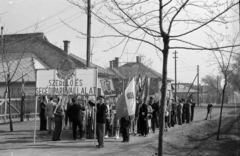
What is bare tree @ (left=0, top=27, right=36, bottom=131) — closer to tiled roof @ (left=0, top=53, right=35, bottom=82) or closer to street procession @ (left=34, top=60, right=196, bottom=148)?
tiled roof @ (left=0, top=53, right=35, bottom=82)

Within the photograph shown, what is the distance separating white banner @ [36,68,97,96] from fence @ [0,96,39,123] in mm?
11025

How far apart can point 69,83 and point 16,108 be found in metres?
13.4

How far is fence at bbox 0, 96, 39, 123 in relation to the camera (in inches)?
913

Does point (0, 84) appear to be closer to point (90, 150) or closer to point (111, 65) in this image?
point (90, 150)

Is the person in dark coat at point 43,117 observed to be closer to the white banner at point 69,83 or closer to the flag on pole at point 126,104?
the white banner at point 69,83

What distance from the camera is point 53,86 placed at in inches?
529

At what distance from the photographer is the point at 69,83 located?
44.0 feet

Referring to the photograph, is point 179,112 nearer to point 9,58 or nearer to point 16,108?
point 16,108

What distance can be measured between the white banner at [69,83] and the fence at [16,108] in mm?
11025

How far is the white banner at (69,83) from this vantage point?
13.2m

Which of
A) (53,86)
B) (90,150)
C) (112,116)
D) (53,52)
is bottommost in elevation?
(90,150)

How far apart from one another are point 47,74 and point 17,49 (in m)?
28.8

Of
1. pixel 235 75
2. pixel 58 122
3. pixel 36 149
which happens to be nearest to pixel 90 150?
pixel 36 149

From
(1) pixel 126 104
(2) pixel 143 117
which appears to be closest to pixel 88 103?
(1) pixel 126 104
